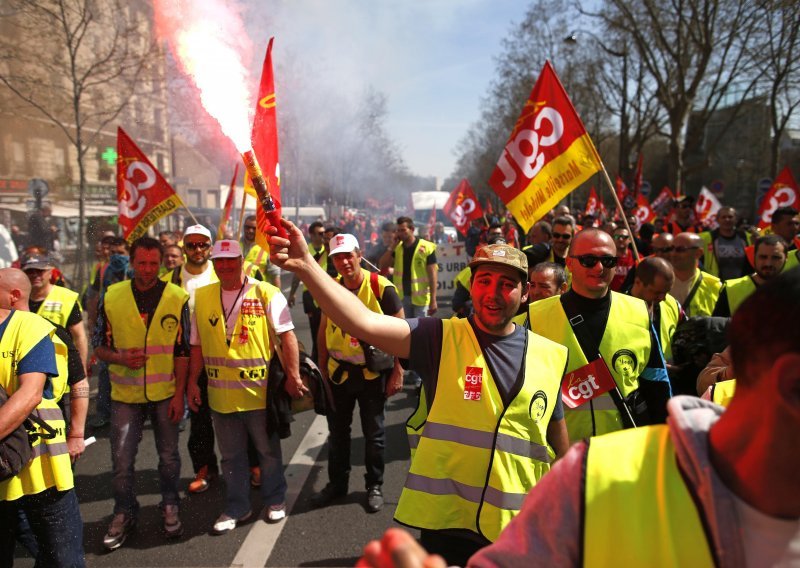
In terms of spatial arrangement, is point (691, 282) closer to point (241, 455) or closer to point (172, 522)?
point (241, 455)

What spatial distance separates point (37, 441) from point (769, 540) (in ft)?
10.0

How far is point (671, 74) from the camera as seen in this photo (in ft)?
80.7

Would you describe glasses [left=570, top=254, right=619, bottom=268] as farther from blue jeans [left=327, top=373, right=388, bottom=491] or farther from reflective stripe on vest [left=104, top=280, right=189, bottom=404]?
reflective stripe on vest [left=104, top=280, right=189, bottom=404]

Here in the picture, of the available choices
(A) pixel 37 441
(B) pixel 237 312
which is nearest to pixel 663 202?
(B) pixel 237 312

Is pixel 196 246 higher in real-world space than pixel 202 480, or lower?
higher

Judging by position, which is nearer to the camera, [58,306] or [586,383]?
[586,383]

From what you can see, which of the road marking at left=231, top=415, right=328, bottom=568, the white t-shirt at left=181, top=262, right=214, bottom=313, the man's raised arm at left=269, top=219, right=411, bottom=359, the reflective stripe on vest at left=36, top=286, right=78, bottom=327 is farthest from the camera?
the white t-shirt at left=181, top=262, right=214, bottom=313

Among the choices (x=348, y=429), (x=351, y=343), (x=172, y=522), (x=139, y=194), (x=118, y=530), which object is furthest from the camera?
(x=139, y=194)

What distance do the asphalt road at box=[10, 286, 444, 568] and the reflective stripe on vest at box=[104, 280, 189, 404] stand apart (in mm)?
938

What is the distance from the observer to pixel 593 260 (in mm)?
2918

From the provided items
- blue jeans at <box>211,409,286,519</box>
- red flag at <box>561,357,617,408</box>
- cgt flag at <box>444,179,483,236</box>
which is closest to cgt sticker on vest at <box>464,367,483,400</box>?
red flag at <box>561,357,617,408</box>

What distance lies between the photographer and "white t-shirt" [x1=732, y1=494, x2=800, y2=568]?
957mm

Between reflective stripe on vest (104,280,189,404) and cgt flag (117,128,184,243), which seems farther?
cgt flag (117,128,184,243)

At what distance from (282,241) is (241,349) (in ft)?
6.92
